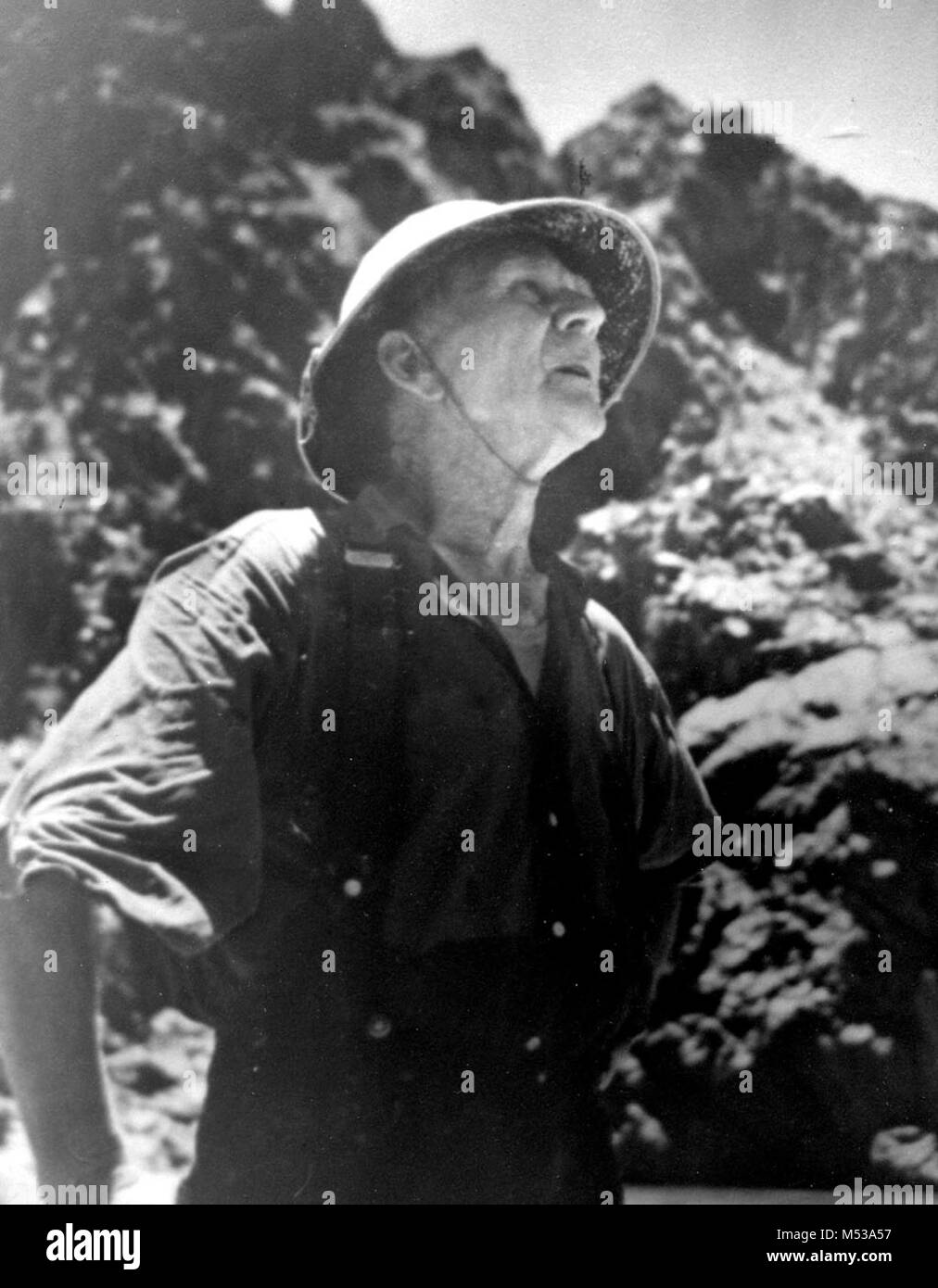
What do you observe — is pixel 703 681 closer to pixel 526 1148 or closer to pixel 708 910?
pixel 708 910

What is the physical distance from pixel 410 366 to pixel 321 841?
0.85 m

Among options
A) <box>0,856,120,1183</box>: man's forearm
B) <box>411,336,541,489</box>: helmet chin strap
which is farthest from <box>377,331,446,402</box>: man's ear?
<box>0,856,120,1183</box>: man's forearm

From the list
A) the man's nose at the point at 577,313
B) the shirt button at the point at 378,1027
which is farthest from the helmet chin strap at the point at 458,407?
the shirt button at the point at 378,1027

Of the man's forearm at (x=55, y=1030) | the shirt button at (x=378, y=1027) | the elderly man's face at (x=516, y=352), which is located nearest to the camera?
the man's forearm at (x=55, y=1030)

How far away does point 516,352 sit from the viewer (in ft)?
7.83

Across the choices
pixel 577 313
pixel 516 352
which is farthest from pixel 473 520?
pixel 577 313

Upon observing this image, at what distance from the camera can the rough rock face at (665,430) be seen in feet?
8.15

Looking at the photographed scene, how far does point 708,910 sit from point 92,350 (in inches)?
62.6

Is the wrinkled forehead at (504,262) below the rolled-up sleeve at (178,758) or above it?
above

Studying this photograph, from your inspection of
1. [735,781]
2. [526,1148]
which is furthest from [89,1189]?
[735,781]

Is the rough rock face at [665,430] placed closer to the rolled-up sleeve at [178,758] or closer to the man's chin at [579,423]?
the man's chin at [579,423]

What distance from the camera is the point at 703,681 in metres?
2.60

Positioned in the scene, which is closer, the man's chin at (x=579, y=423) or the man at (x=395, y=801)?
the man at (x=395, y=801)

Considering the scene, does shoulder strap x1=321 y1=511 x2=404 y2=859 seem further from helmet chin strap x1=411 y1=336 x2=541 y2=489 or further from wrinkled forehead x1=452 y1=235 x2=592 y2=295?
wrinkled forehead x1=452 y1=235 x2=592 y2=295
